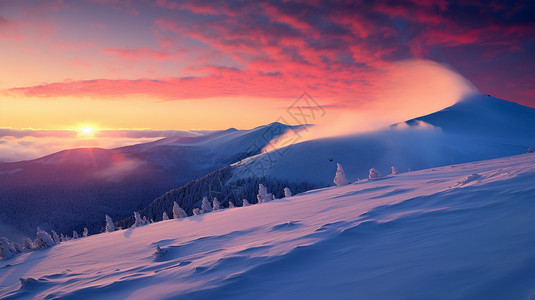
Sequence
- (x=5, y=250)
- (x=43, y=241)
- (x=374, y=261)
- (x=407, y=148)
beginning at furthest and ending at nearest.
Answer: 1. (x=407, y=148)
2. (x=43, y=241)
3. (x=5, y=250)
4. (x=374, y=261)

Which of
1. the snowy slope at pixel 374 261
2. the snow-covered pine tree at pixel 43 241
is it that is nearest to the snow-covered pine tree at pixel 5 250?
the snow-covered pine tree at pixel 43 241

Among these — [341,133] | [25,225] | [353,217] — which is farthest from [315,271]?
[25,225]

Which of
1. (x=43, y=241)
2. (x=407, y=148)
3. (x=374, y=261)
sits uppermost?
(x=407, y=148)

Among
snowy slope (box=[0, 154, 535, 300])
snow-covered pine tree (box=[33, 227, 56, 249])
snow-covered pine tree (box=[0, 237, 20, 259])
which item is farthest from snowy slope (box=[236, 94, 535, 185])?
snowy slope (box=[0, 154, 535, 300])

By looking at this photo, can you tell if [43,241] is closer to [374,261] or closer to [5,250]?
[5,250]

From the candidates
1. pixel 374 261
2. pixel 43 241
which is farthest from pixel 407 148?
pixel 374 261

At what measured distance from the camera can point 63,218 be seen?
6097 inches

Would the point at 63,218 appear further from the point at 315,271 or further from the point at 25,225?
the point at 315,271

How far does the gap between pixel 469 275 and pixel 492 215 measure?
8.78 feet

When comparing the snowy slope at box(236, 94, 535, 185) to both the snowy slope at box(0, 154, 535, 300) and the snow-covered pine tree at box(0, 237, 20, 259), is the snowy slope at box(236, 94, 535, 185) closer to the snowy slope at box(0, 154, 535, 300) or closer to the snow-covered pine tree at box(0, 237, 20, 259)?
the snow-covered pine tree at box(0, 237, 20, 259)

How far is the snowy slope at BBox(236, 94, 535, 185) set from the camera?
213 feet

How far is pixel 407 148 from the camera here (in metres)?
69.9

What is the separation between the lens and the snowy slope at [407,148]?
2554 inches

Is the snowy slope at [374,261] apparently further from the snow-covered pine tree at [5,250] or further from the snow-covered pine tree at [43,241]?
the snow-covered pine tree at [5,250]
